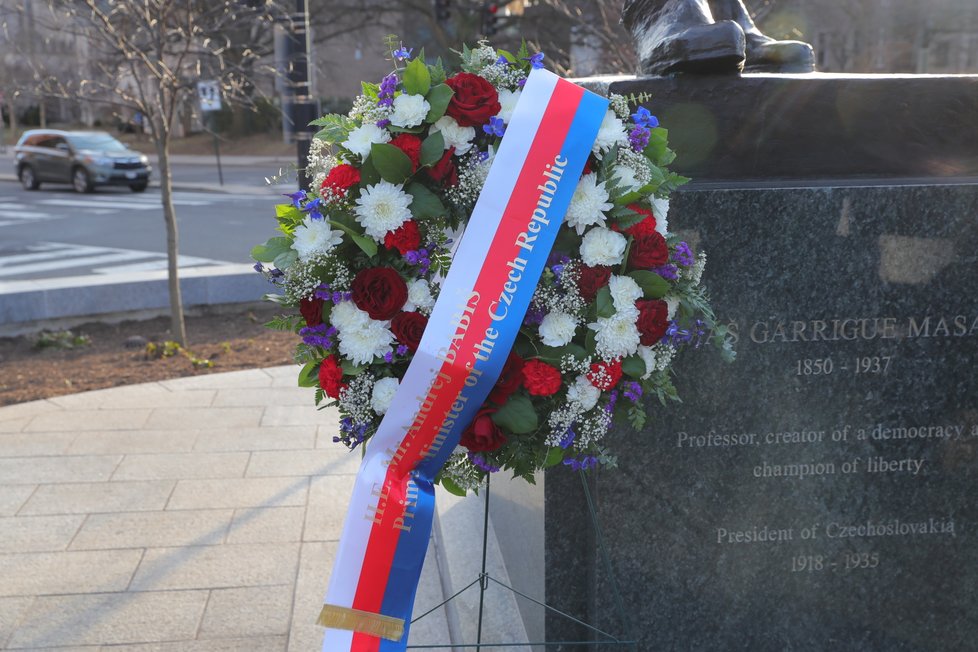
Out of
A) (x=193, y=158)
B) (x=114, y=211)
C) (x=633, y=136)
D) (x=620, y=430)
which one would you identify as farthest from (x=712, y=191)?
(x=193, y=158)

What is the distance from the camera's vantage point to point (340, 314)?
2572 millimetres

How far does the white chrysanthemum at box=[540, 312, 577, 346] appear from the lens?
8.41 feet

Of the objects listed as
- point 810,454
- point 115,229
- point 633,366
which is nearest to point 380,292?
point 633,366

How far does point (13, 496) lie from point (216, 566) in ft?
4.77

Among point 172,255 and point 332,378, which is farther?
point 172,255

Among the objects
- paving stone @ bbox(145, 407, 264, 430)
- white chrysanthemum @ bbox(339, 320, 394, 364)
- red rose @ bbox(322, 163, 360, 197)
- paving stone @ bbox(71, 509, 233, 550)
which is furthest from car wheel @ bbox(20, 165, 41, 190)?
white chrysanthemum @ bbox(339, 320, 394, 364)

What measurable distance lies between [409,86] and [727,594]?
1.95m

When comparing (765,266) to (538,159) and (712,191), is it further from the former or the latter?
(538,159)

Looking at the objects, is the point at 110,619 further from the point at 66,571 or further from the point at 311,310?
the point at 311,310

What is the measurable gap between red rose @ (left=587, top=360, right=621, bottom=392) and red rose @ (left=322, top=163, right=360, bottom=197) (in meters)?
0.77

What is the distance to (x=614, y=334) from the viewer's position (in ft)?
8.36

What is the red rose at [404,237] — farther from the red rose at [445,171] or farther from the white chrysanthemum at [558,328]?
the white chrysanthemum at [558,328]

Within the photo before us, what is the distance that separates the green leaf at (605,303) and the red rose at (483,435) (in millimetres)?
372

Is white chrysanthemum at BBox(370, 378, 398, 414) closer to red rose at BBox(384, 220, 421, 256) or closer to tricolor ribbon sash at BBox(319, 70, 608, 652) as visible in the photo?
tricolor ribbon sash at BBox(319, 70, 608, 652)
